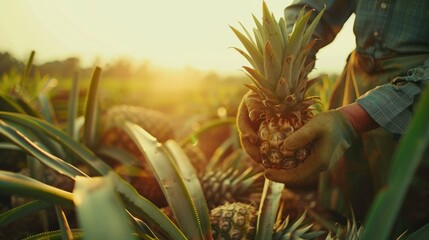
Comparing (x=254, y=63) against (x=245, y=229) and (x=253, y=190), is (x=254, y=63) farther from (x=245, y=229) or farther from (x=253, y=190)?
(x=253, y=190)

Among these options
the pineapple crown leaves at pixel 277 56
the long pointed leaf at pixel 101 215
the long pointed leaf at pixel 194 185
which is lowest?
the long pointed leaf at pixel 194 185

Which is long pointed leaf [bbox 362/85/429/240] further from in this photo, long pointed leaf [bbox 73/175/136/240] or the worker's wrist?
the worker's wrist

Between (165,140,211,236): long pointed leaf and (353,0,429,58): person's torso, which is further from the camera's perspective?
(353,0,429,58): person's torso

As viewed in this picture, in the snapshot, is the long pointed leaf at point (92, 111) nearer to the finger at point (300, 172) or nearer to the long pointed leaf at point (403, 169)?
the finger at point (300, 172)

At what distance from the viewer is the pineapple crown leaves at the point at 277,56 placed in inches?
42.3

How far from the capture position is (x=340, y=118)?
1.10 meters

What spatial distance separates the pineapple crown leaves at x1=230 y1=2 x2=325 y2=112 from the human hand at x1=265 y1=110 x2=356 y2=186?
92 millimetres

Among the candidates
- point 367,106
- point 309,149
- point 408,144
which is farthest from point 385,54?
point 408,144

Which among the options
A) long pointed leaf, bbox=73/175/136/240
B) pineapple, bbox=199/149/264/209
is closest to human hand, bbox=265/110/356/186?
pineapple, bbox=199/149/264/209

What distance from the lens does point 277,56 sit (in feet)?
3.57

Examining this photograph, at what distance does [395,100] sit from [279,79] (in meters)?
0.36

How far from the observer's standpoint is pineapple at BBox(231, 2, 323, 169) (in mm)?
1077

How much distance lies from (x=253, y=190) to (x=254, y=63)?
0.76 metres

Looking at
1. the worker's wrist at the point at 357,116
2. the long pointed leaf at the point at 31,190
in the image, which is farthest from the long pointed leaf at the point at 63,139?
the worker's wrist at the point at 357,116
